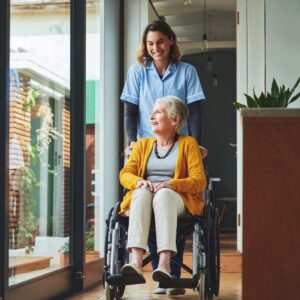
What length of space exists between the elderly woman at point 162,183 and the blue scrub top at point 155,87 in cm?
24

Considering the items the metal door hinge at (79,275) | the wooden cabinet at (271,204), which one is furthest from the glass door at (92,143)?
the wooden cabinet at (271,204)

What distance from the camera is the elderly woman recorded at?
2670 mm

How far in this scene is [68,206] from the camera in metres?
3.60

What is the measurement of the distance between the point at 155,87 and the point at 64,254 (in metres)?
1.02

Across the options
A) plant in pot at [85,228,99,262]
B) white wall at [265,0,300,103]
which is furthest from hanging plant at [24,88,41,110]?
white wall at [265,0,300,103]

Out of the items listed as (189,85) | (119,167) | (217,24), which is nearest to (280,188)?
(189,85)

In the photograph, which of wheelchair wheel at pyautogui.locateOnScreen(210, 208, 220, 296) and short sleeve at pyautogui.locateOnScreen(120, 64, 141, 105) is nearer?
wheelchair wheel at pyautogui.locateOnScreen(210, 208, 220, 296)

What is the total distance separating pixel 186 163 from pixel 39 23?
1.00 meters

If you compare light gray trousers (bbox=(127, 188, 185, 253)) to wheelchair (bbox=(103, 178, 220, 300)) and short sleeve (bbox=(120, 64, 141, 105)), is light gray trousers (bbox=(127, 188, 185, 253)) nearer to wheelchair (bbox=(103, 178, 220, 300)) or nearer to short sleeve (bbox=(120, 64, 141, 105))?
wheelchair (bbox=(103, 178, 220, 300))

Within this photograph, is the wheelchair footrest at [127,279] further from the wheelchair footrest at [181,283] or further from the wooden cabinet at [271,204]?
the wooden cabinet at [271,204]

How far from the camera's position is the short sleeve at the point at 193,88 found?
3.24m

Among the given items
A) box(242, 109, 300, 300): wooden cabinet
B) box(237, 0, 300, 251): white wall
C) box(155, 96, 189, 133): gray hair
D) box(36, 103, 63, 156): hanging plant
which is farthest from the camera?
box(237, 0, 300, 251): white wall

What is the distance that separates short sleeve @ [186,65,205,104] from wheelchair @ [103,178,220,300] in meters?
0.52

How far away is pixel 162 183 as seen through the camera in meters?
2.80
